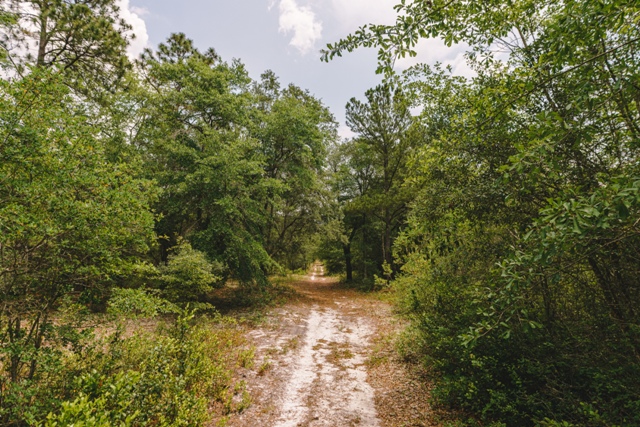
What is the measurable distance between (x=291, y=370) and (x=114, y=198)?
212 inches

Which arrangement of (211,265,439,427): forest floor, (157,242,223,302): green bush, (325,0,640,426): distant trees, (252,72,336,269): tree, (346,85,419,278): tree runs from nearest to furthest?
1. (325,0,640,426): distant trees
2. (211,265,439,427): forest floor
3. (157,242,223,302): green bush
4. (252,72,336,269): tree
5. (346,85,419,278): tree

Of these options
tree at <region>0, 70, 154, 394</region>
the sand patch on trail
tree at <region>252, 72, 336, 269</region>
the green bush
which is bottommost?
the sand patch on trail

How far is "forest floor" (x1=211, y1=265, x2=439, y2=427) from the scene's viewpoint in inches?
195

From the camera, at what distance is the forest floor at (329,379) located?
4965 millimetres

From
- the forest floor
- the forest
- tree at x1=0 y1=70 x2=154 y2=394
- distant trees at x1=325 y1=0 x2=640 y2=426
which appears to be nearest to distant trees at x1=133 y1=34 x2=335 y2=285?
the forest

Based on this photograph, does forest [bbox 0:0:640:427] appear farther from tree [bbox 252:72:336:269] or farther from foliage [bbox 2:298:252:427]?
tree [bbox 252:72:336:269]

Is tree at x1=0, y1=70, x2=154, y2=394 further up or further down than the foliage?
further up

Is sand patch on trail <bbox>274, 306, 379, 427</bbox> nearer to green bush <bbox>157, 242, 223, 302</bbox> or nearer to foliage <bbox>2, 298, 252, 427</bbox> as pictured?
foliage <bbox>2, 298, 252, 427</bbox>

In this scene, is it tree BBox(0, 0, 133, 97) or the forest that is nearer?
the forest

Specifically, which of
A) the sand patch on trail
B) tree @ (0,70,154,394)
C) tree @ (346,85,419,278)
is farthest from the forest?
tree @ (346,85,419,278)

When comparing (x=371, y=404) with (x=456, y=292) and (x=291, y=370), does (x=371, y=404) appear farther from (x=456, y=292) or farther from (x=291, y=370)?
(x=456, y=292)

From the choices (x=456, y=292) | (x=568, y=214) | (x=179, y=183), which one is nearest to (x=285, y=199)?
(x=179, y=183)

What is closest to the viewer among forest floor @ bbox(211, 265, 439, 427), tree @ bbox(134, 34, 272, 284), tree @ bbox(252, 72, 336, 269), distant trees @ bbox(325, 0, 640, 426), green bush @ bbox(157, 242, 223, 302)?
distant trees @ bbox(325, 0, 640, 426)

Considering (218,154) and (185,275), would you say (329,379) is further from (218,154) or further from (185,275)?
(218,154)
